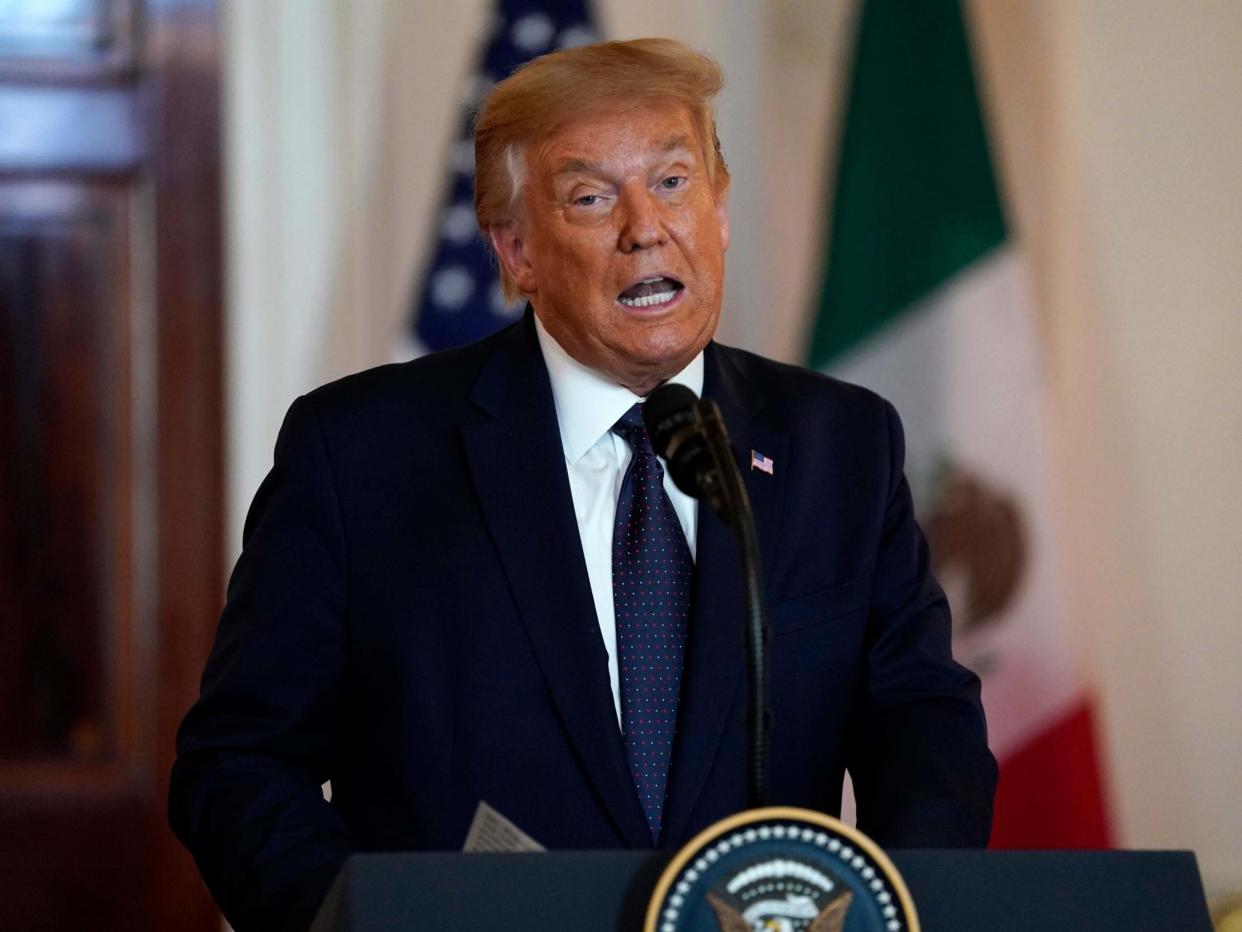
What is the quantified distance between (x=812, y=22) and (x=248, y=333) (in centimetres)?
138

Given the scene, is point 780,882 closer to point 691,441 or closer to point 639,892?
point 639,892

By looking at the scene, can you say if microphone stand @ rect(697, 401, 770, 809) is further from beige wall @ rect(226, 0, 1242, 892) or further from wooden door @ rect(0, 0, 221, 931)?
wooden door @ rect(0, 0, 221, 931)

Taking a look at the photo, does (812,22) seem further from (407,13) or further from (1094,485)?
(1094,485)

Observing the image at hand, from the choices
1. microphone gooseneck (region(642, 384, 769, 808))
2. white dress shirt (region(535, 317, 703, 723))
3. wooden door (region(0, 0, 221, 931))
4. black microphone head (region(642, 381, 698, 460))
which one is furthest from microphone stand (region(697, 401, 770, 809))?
wooden door (region(0, 0, 221, 931))

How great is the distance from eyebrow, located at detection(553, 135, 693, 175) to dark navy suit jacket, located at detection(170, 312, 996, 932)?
23 cm

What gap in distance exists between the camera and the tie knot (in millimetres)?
2055

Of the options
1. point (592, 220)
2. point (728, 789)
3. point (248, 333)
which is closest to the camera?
point (728, 789)

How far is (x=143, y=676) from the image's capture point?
386cm

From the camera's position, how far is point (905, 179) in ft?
12.3

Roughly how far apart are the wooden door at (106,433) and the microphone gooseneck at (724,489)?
2563 millimetres

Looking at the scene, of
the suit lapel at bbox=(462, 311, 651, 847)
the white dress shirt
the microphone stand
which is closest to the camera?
the microphone stand

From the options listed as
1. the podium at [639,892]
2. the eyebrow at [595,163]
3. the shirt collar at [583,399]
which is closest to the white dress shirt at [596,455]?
the shirt collar at [583,399]

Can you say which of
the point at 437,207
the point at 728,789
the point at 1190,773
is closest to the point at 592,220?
the point at 728,789

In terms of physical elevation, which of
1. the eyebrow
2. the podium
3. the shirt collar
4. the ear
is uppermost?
the eyebrow
